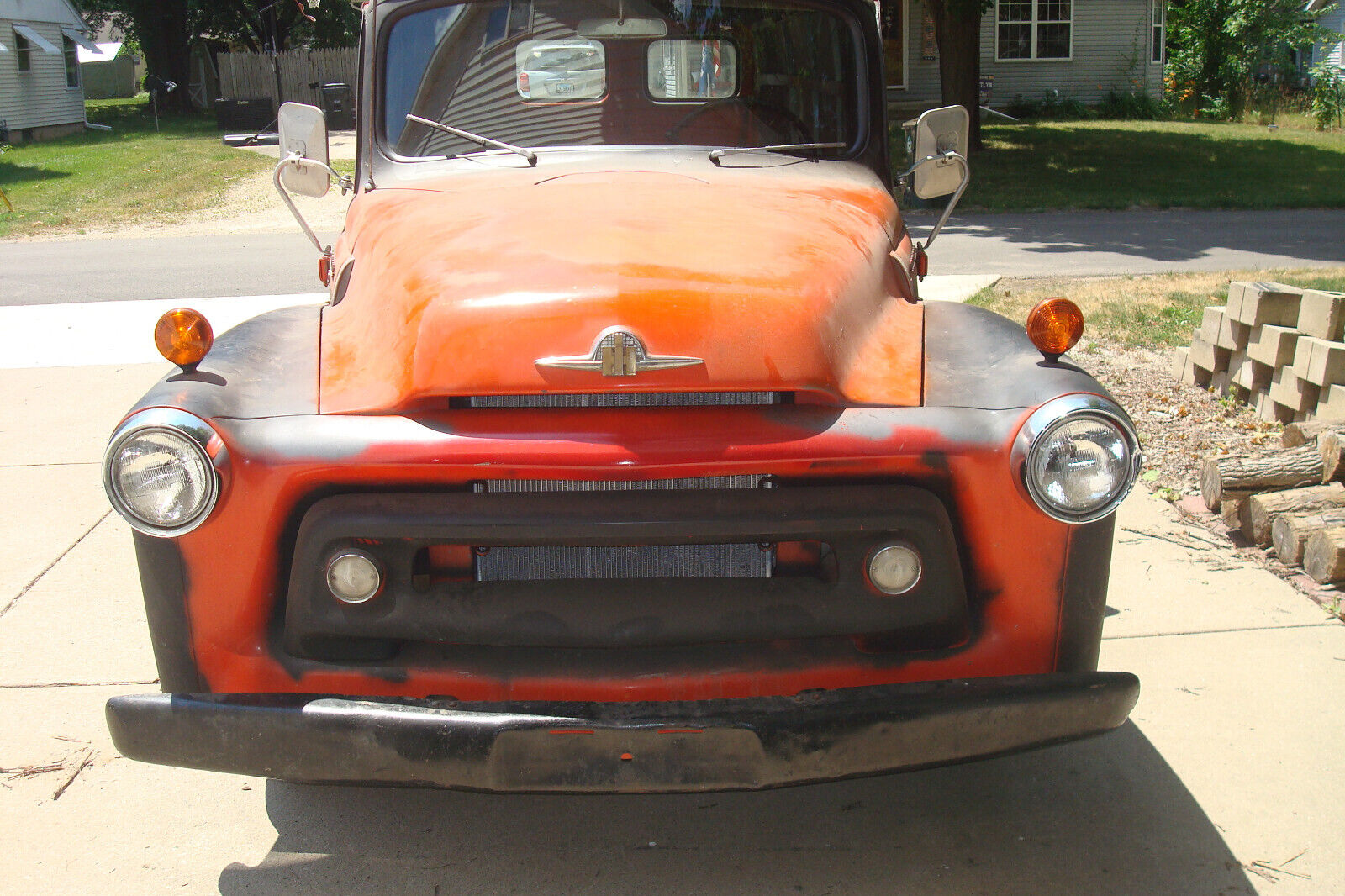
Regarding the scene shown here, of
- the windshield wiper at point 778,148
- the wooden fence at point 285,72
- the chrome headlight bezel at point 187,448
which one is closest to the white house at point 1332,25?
the wooden fence at point 285,72

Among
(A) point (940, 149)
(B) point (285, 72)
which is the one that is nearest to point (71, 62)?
(B) point (285, 72)

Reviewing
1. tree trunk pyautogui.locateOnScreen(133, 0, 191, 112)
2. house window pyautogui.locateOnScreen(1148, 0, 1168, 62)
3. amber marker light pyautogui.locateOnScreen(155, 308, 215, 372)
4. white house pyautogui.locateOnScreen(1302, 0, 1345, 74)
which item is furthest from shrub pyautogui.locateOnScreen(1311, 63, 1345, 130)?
tree trunk pyautogui.locateOnScreen(133, 0, 191, 112)

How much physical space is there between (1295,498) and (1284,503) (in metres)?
0.04

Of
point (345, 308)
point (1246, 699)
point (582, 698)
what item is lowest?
point (1246, 699)

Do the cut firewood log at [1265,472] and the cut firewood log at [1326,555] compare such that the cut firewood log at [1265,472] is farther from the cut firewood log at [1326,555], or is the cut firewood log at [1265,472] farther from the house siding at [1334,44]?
the house siding at [1334,44]

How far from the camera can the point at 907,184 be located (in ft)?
12.7

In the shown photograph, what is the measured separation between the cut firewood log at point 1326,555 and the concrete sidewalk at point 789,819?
1.16 ft

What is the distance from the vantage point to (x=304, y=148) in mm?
3766

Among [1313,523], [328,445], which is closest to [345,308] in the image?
[328,445]

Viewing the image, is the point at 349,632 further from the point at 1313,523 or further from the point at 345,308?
the point at 1313,523

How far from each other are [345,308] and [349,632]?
2.88ft

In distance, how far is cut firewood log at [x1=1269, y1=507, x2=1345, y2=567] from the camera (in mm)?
4055

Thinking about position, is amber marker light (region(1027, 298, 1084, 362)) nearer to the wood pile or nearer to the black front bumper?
the black front bumper

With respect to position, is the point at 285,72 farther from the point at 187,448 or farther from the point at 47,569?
the point at 187,448
